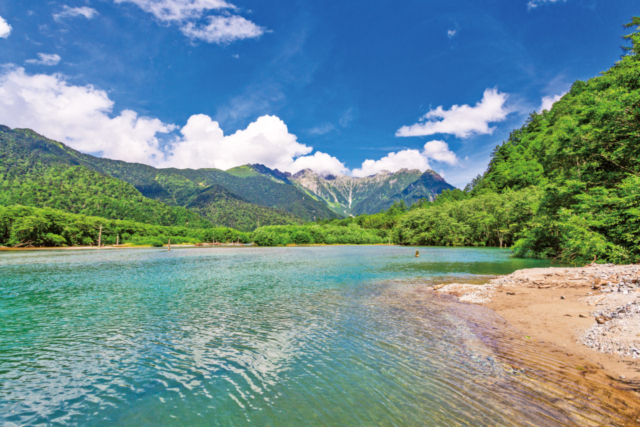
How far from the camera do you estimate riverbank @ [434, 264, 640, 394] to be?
31.6 ft

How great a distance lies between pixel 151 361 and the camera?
425 inches

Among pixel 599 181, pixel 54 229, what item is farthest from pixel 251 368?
pixel 54 229

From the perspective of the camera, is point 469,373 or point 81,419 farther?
point 469,373

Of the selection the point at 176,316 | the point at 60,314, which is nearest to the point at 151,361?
the point at 176,316

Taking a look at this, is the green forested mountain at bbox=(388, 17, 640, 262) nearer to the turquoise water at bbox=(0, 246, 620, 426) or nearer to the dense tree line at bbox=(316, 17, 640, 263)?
the dense tree line at bbox=(316, 17, 640, 263)

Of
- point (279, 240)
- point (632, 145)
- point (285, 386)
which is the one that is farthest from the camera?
point (279, 240)

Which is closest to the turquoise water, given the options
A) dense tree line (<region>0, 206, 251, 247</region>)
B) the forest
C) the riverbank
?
the riverbank

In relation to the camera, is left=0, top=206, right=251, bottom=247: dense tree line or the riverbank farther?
left=0, top=206, right=251, bottom=247: dense tree line

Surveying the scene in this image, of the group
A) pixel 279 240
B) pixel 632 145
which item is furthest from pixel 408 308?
pixel 279 240

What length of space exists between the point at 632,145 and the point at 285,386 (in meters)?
35.6

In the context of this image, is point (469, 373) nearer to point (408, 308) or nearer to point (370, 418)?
point (370, 418)

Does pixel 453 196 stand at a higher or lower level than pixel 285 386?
higher

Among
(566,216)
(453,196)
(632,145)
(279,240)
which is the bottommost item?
(279,240)

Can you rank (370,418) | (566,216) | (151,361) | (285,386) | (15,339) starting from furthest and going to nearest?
(566,216)
(15,339)
(151,361)
(285,386)
(370,418)
